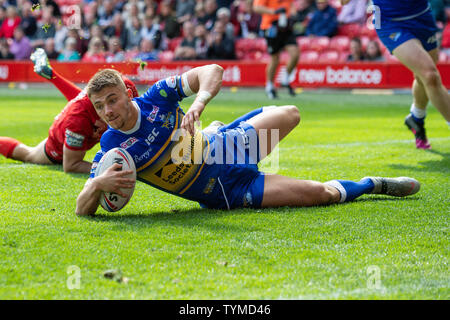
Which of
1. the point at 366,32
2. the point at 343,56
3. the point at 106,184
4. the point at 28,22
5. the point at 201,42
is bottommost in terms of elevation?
the point at 343,56

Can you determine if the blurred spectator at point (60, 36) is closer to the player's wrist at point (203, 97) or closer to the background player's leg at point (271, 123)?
the background player's leg at point (271, 123)

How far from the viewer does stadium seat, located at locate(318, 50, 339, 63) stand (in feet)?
56.5

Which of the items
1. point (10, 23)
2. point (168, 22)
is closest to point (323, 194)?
point (168, 22)

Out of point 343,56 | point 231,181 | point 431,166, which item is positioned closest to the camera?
point 231,181

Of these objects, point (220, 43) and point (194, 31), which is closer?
point (220, 43)

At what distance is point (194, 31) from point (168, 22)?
988mm

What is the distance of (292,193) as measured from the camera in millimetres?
4582

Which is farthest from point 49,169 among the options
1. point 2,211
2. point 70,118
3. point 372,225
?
Answer: point 372,225

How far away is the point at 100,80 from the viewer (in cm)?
410

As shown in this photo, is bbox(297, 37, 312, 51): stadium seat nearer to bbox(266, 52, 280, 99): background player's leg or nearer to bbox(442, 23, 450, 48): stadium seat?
bbox(442, 23, 450, 48): stadium seat

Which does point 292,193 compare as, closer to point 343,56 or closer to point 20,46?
point 343,56

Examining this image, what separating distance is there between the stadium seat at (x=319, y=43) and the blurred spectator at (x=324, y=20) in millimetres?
210

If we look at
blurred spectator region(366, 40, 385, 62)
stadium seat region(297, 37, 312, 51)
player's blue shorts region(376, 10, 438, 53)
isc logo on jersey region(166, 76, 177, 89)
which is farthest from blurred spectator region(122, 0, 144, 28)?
isc logo on jersey region(166, 76, 177, 89)

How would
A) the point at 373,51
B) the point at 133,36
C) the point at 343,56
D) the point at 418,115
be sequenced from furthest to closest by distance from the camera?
1. the point at 133,36
2. the point at 343,56
3. the point at 373,51
4. the point at 418,115
